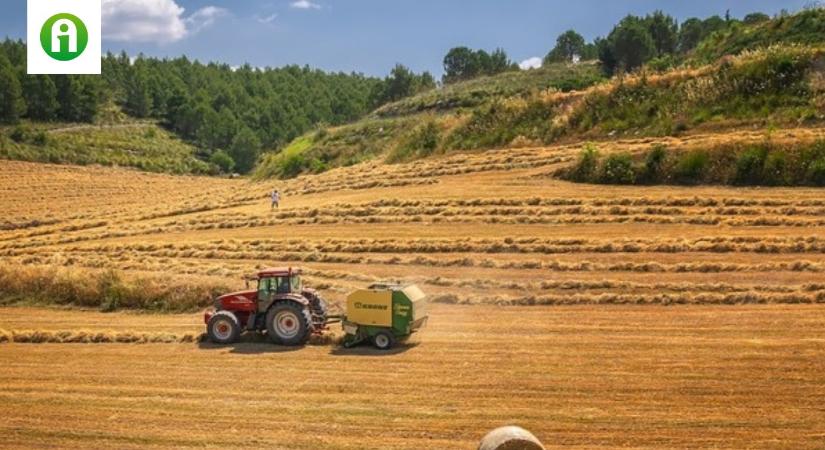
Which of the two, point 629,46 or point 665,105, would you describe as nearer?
point 665,105

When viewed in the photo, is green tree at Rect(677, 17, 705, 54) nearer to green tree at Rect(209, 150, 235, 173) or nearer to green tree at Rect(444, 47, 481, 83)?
green tree at Rect(444, 47, 481, 83)

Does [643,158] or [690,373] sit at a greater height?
[643,158]

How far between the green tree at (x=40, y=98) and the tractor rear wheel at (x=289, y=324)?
124 m

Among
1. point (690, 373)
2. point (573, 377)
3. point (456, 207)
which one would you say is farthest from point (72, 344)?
point (456, 207)

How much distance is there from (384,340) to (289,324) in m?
2.60

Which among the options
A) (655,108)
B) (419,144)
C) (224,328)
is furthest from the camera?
(419,144)

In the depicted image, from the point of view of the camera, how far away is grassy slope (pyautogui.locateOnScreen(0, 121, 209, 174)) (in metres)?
104

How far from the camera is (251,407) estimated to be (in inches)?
661

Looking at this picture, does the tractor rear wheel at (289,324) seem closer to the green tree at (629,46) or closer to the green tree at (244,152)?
the green tree at (629,46)

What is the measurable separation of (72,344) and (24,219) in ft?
121

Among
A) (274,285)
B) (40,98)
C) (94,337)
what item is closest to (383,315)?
(274,285)

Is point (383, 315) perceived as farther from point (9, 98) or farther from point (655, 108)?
point (9, 98)

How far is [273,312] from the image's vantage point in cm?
2225

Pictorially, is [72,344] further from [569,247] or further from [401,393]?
[569,247]
